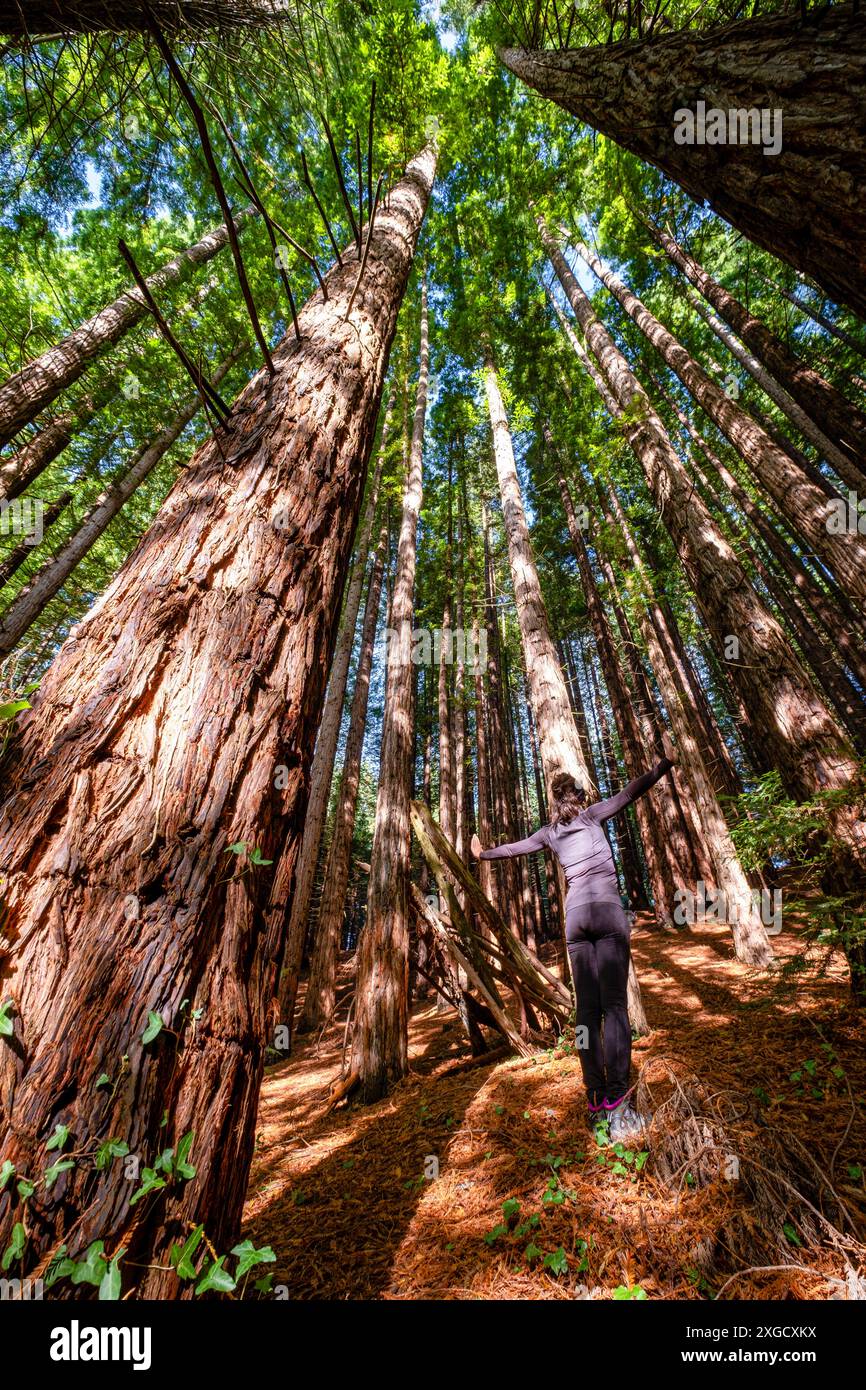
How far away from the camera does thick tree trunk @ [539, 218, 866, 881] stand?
3.33 meters

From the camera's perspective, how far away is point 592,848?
10.1 ft

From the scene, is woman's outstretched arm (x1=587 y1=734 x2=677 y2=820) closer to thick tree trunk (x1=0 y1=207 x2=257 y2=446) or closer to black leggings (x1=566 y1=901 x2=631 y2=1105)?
black leggings (x1=566 y1=901 x2=631 y2=1105)

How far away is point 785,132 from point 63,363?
27.0 feet

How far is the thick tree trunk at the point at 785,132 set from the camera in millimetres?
1653

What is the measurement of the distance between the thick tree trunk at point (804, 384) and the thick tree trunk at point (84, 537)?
916cm

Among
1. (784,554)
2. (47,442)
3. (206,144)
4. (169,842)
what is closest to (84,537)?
(47,442)

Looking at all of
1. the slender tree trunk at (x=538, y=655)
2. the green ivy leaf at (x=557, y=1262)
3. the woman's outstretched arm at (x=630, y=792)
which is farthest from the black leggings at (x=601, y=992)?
the slender tree trunk at (x=538, y=655)

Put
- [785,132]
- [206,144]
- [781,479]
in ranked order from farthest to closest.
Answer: [781,479]
[785,132]
[206,144]

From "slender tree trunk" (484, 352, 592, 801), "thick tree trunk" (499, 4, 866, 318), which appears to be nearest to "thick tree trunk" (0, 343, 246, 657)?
"slender tree trunk" (484, 352, 592, 801)

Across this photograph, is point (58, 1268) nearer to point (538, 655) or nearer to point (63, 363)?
point (538, 655)

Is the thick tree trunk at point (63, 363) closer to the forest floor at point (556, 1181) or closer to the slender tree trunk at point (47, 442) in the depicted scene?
the slender tree trunk at point (47, 442)

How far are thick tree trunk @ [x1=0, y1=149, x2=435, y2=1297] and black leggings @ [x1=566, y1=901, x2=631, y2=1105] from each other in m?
2.32
